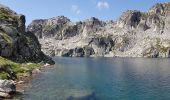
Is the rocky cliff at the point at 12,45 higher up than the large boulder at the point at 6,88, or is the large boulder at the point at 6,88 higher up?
the rocky cliff at the point at 12,45

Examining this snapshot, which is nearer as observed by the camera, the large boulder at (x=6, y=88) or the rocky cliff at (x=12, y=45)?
the large boulder at (x=6, y=88)

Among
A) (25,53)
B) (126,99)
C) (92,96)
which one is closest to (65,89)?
(92,96)

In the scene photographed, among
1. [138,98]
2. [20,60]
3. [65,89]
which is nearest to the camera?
[138,98]

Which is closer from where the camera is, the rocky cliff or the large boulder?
the large boulder

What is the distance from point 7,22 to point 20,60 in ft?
95.6

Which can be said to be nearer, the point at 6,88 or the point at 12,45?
the point at 6,88

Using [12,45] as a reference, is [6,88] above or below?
below

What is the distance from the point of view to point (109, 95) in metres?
85.3

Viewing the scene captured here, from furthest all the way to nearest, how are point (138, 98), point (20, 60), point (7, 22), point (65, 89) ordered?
point (7, 22) → point (20, 60) → point (65, 89) → point (138, 98)

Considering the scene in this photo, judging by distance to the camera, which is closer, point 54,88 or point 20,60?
point 54,88

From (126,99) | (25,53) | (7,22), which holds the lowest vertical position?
(126,99)

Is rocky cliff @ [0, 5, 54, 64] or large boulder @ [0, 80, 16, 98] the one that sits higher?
rocky cliff @ [0, 5, 54, 64]

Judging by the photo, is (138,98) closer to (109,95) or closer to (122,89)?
(109,95)

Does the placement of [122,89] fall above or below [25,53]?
below
